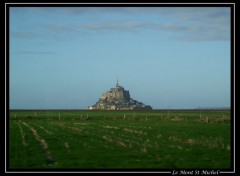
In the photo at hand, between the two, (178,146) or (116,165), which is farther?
(178,146)
